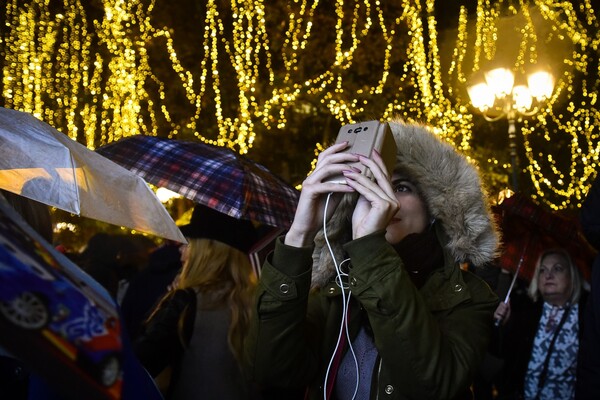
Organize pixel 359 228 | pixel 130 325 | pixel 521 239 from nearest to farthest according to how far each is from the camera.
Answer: pixel 359 228
pixel 130 325
pixel 521 239

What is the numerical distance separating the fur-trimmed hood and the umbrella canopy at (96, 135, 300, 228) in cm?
96

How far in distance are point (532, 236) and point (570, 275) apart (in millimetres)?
585

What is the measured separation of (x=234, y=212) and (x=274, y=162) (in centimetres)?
1247

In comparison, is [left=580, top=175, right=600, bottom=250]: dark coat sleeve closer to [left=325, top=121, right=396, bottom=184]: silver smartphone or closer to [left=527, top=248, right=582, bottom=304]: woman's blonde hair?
[left=325, top=121, right=396, bottom=184]: silver smartphone

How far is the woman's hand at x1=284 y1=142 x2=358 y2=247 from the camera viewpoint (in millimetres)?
2141

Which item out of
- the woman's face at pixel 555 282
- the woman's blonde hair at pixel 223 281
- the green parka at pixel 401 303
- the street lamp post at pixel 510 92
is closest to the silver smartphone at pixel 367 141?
the green parka at pixel 401 303

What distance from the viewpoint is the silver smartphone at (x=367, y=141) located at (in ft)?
7.07

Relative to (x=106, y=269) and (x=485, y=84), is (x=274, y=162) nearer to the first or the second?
(x=485, y=84)

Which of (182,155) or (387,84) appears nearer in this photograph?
(182,155)

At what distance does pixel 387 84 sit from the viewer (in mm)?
14891

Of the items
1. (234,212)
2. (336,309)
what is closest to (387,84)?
(234,212)

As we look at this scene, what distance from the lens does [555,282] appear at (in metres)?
5.59

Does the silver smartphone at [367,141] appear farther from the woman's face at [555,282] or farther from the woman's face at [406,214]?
the woman's face at [555,282]

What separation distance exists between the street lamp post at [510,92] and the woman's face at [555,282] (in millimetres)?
4825
